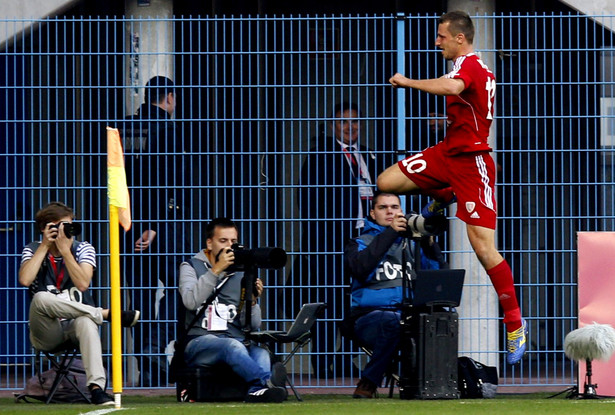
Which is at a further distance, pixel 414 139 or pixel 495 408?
pixel 414 139

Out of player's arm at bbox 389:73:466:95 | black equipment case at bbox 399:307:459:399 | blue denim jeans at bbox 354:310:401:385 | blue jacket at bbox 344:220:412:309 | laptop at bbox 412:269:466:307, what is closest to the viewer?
player's arm at bbox 389:73:466:95

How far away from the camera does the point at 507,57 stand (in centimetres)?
1147

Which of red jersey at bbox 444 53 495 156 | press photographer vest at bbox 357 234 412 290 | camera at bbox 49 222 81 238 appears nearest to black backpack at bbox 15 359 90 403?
camera at bbox 49 222 81 238

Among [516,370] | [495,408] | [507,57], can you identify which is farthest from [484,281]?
[495,408]

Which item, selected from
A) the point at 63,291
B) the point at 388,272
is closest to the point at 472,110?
the point at 388,272

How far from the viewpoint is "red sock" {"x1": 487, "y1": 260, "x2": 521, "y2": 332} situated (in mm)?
9914

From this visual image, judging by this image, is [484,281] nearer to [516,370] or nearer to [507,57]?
[516,370]

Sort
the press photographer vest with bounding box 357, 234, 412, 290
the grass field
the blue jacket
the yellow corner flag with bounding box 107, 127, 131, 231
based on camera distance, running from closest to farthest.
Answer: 1. the grass field
2. the yellow corner flag with bounding box 107, 127, 131, 231
3. the blue jacket
4. the press photographer vest with bounding box 357, 234, 412, 290

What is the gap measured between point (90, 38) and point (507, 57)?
3.02m

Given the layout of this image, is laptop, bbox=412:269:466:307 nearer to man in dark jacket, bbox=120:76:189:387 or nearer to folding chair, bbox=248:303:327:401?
folding chair, bbox=248:303:327:401

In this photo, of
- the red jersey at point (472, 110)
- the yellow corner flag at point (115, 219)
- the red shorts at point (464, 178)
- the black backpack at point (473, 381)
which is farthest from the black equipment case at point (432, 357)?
the yellow corner flag at point (115, 219)

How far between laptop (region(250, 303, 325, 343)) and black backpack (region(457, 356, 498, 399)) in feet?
3.27

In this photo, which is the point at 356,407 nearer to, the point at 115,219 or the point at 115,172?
the point at 115,219

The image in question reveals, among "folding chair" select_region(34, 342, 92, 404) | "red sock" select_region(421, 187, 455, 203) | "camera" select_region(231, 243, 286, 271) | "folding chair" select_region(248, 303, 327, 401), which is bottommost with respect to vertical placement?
"folding chair" select_region(34, 342, 92, 404)
